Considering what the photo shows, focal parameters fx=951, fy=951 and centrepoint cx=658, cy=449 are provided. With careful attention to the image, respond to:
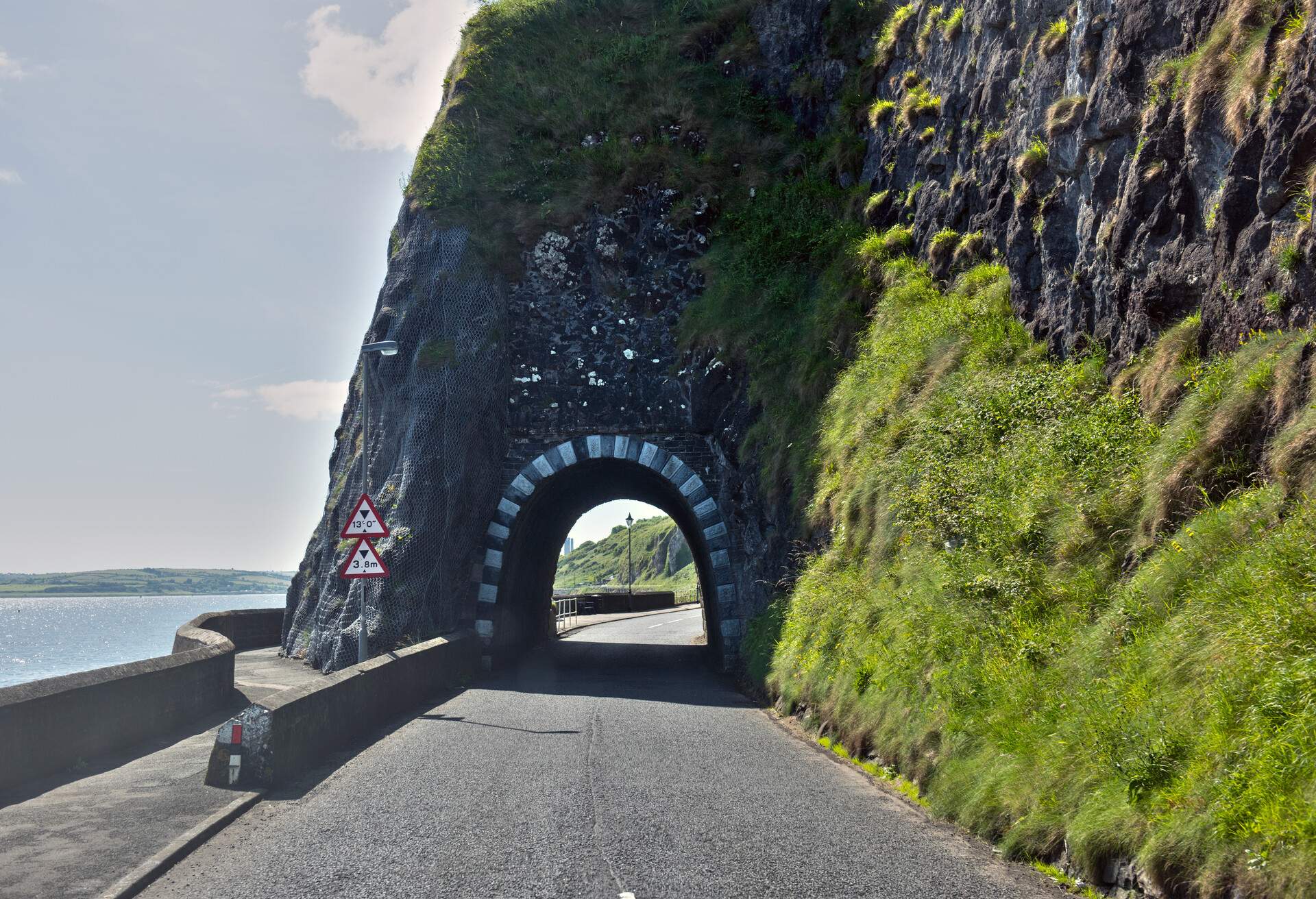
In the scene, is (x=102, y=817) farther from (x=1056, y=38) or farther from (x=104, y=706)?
(x=1056, y=38)

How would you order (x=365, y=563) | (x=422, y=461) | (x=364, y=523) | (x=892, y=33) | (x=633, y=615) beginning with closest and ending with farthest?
(x=364, y=523) → (x=365, y=563) → (x=422, y=461) → (x=892, y=33) → (x=633, y=615)

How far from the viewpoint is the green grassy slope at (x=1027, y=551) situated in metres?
5.21

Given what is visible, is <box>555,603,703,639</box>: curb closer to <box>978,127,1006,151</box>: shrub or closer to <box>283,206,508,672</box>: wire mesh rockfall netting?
<box>283,206,508,672</box>: wire mesh rockfall netting

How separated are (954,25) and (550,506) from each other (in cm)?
1518

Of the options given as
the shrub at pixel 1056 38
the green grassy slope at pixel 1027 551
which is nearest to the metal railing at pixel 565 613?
the green grassy slope at pixel 1027 551

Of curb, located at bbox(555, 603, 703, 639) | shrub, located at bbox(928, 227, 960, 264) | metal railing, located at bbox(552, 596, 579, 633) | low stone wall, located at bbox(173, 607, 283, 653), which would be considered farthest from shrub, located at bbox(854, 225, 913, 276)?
metal railing, located at bbox(552, 596, 579, 633)

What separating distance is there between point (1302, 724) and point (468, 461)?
18816 mm

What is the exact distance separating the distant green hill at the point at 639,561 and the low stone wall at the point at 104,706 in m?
68.2

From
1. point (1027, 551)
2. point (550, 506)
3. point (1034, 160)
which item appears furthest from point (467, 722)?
point (550, 506)

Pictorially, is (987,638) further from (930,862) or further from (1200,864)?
(1200,864)

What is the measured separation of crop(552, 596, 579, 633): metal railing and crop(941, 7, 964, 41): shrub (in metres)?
23.4

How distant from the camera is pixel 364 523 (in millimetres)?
14258

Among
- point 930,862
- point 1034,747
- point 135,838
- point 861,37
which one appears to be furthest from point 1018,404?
point 861,37

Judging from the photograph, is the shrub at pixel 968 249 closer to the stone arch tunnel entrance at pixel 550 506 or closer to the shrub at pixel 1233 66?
the shrub at pixel 1233 66
